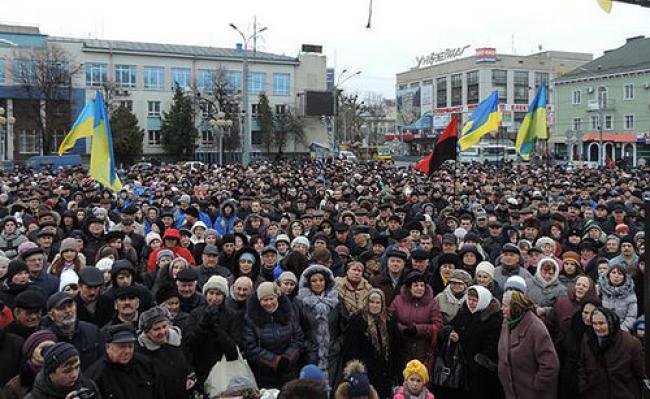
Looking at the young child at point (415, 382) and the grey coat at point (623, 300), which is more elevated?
the grey coat at point (623, 300)

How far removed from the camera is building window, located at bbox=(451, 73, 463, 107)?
315 feet

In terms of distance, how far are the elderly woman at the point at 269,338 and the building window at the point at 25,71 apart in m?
54.4

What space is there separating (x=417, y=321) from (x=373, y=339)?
491 millimetres

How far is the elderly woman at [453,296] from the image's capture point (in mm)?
6352

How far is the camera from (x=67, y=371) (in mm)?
3930

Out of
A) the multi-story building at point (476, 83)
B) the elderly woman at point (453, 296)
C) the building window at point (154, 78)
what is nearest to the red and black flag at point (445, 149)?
the elderly woman at point (453, 296)

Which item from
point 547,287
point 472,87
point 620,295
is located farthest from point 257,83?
point 620,295

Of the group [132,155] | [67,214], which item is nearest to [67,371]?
[67,214]

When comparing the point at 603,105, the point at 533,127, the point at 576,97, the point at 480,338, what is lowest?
the point at 480,338

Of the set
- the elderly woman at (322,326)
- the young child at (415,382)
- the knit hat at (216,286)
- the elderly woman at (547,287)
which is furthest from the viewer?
the elderly woman at (547,287)

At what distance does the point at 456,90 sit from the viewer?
97062 mm

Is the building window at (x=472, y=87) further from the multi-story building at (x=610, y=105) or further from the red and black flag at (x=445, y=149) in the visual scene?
the red and black flag at (x=445, y=149)

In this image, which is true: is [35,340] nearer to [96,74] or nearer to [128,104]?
[96,74]

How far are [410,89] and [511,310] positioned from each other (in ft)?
335
